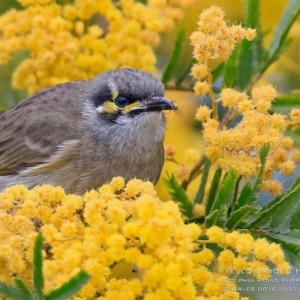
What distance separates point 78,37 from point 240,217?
1713mm

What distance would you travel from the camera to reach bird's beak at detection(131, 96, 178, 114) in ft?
14.1

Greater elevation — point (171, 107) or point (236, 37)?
point (236, 37)

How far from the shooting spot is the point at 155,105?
435 cm

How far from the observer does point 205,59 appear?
3.38 metres

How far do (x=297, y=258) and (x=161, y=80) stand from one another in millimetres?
1925

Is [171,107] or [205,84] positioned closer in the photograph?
[205,84]

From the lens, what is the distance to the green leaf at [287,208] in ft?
9.83

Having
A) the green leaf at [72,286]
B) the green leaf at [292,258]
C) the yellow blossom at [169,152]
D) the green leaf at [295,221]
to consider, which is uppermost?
the green leaf at [72,286]

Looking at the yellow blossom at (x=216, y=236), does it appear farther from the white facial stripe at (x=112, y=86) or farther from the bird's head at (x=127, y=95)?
the white facial stripe at (x=112, y=86)

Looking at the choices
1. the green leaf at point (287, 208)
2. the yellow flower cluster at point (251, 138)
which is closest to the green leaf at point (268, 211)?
the green leaf at point (287, 208)

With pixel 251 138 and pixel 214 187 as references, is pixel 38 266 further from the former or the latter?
pixel 214 187

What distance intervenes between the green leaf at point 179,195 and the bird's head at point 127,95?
0.80m

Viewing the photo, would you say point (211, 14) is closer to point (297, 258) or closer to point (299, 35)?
point (297, 258)

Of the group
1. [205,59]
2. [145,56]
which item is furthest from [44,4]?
[205,59]
